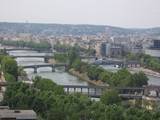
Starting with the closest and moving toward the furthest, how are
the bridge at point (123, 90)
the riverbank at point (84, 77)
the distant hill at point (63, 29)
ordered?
1. the bridge at point (123, 90)
2. the riverbank at point (84, 77)
3. the distant hill at point (63, 29)

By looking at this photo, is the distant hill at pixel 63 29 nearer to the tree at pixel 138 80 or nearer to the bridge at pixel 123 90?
the tree at pixel 138 80

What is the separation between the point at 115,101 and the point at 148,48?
82.7 ft

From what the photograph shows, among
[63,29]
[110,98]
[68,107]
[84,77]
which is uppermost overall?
[68,107]

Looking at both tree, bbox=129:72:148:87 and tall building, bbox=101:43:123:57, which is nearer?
tree, bbox=129:72:148:87

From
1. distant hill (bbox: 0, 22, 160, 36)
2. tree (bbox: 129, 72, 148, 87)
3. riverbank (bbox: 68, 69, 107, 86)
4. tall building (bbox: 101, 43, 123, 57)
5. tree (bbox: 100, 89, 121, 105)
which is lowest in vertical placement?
distant hill (bbox: 0, 22, 160, 36)

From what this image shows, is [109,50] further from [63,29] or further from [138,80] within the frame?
[63,29]

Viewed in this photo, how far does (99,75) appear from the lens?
23.0 metres

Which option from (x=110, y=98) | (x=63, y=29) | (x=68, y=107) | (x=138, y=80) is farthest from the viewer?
(x=63, y=29)

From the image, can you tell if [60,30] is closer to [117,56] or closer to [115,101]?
[117,56]

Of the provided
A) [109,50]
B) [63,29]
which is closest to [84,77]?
[109,50]

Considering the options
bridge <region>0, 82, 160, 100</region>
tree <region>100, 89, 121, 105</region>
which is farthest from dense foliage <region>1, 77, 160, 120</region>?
bridge <region>0, 82, 160, 100</region>

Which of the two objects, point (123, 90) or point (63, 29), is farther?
point (63, 29)

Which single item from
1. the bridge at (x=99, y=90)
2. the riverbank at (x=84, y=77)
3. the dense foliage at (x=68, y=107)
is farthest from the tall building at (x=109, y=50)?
the dense foliage at (x=68, y=107)

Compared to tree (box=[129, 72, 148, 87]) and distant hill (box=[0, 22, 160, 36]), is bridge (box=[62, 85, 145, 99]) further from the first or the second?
distant hill (box=[0, 22, 160, 36])
